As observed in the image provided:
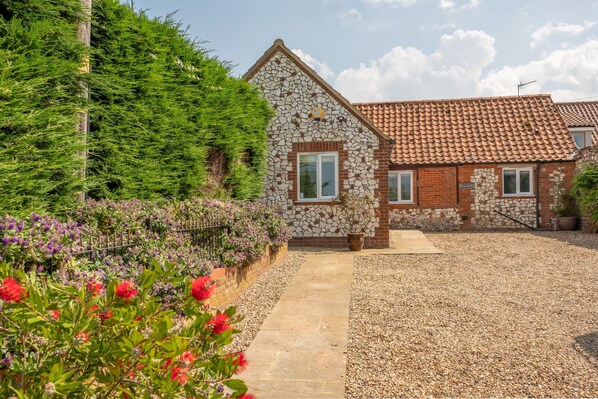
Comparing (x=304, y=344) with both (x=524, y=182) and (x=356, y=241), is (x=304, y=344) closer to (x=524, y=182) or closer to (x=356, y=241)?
(x=356, y=241)

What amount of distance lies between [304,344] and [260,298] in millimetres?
2448

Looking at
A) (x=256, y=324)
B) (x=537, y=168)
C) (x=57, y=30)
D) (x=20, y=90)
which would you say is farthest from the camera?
(x=537, y=168)

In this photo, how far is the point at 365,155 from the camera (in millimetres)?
13211

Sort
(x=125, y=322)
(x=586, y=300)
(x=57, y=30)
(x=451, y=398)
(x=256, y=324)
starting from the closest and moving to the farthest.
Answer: (x=125, y=322) → (x=451, y=398) → (x=57, y=30) → (x=256, y=324) → (x=586, y=300)

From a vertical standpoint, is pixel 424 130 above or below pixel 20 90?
above

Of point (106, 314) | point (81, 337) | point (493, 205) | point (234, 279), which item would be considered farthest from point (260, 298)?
point (493, 205)

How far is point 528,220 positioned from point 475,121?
4.89 m

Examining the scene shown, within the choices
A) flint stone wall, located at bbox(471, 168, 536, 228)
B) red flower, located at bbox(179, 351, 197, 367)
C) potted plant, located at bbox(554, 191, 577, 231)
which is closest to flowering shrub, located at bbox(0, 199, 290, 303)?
red flower, located at bbox(179, 351, 197, 367)

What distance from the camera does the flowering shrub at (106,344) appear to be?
6.04 ft

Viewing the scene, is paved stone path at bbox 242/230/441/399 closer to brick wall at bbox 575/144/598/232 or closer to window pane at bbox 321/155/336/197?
window pane at bbox 321/155/336/197

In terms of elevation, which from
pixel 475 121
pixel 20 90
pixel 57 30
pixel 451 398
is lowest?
pixel 451 398

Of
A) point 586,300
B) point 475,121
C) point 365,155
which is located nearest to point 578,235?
point 475,121

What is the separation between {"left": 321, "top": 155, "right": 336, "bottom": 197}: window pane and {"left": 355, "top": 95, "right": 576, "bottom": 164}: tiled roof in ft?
20.2

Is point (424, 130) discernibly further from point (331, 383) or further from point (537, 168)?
point (331, 383)
